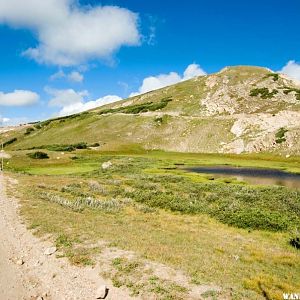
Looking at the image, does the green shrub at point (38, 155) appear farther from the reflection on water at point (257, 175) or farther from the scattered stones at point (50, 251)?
the scattered stones at point (50, 251)

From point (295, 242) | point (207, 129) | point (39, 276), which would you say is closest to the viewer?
point (39, 276)

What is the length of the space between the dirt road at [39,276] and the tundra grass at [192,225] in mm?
1282

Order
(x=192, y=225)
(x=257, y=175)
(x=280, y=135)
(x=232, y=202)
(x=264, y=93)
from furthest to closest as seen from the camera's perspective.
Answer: (x=264, y=93) < (x=280, y=135) < (x=257, y=175) < (x=232, y=202) < (x=192, y=225)

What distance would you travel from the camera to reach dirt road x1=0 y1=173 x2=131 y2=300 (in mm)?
17000

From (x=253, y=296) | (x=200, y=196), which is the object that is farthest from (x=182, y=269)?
(x=200, y=196)

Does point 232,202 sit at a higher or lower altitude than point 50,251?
lower

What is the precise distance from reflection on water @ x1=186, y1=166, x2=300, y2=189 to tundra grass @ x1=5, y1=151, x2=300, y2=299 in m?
16.0

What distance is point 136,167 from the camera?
88938 millimetres

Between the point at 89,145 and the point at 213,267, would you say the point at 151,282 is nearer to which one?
the point at 213,267

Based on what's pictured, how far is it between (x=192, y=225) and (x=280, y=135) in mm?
105644

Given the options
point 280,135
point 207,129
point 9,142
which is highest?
point 207,129

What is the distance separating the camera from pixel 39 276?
19.0 meters

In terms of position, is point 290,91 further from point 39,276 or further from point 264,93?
point 39,276

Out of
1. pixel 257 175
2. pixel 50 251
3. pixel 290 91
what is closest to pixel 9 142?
pixel 257 175
